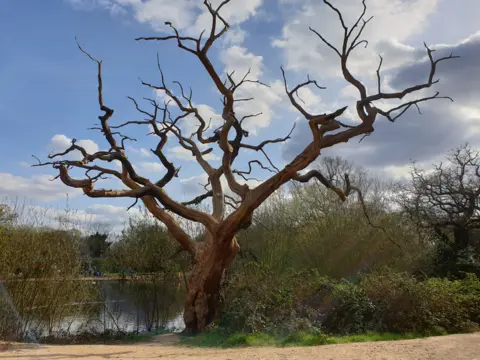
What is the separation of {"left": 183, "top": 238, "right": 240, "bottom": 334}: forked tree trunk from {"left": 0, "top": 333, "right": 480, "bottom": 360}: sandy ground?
10.5 ft

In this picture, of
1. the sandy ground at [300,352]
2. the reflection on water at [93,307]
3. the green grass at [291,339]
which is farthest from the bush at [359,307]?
the reflection on water at [93,307]

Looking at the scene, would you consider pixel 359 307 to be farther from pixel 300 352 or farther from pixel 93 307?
pixel 93 307

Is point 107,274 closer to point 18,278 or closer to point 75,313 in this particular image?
point 75,313

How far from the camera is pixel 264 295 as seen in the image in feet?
40.9

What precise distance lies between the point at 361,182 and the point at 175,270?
54.6 ft

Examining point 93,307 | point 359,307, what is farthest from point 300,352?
point 93,307

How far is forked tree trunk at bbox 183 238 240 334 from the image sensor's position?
13.3 m

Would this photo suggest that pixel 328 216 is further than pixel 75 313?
Yes

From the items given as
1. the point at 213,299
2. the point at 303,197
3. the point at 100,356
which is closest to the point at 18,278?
the point at 100,356

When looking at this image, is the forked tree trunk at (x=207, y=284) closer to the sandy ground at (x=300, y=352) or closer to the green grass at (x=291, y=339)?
the green grass at (x=291, y=339)

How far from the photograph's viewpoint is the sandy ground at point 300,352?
847cm

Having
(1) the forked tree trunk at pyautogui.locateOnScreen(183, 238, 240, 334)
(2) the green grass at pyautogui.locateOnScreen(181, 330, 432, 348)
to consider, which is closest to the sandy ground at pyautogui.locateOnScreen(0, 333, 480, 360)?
(2) the green grass at pyautogui.locateOnScreen(181, 330, 432, 348)

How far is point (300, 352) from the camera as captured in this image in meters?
8.97

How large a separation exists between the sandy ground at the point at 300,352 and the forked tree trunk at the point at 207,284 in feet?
10.5
